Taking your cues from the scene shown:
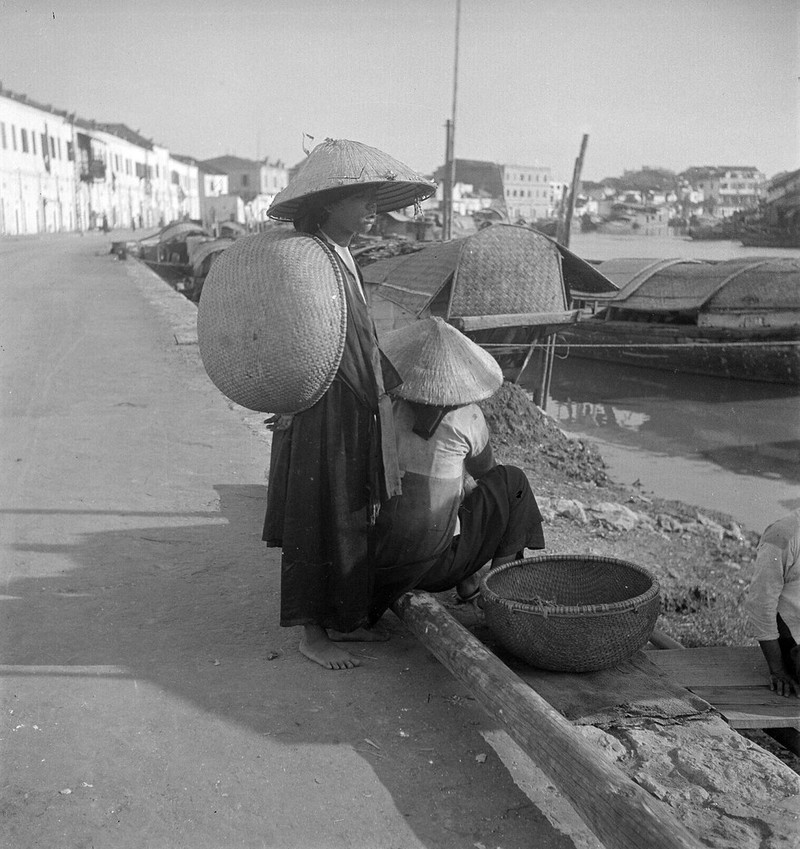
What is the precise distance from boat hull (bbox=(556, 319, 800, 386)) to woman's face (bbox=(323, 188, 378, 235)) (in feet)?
34.0

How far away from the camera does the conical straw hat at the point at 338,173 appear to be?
2705 millimetres

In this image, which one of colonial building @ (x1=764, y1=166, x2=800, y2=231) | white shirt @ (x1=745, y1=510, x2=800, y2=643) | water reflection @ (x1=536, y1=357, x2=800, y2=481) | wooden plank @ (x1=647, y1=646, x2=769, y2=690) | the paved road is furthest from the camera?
colonial building @ (x1=764, y1=166, x2=800, y2=231)

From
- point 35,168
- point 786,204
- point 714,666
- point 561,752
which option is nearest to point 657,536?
point 714,666

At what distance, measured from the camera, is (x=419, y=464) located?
3.04 meters

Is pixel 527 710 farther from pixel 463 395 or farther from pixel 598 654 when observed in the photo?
pixel 463 395

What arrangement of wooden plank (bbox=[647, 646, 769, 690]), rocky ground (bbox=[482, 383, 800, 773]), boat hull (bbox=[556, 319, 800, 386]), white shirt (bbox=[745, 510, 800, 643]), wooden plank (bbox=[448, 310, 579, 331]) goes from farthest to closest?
boat hull (bbox=[556, 319, 800, 386]) < wooden plank (bbox=[448, 310, 579, 331]) < rocky ground (bbox=[482, 383, 800, 773]) < wooden plank (bbox=[647, 646, 769, 690]) < white shirt (bbox=[745, 510, 800, 643])

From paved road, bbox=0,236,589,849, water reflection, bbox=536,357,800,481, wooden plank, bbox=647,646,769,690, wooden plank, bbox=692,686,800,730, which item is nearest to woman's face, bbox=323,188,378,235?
paved road, bbox=0,236,589,849

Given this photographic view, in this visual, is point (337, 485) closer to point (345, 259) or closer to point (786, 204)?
point (345, 259)

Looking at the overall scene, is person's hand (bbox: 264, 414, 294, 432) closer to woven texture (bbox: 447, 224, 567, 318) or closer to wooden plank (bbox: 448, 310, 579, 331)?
wooden plank (bbox: 448, 310, 579, 331)

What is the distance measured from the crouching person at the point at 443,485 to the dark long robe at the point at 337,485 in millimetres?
157

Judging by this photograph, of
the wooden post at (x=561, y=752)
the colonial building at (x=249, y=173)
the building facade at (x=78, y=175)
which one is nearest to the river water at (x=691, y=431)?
the wooden post at (x=561, y=752)

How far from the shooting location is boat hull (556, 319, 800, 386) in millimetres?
14062

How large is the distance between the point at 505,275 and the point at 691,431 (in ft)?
12.5

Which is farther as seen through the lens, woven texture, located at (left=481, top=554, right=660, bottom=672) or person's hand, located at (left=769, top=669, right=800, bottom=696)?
person's hand, located at (left=769, top=669, right=800, bottom=696)
